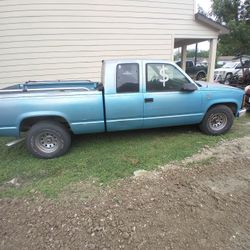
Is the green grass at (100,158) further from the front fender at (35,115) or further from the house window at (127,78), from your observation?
the house window at (127,78)

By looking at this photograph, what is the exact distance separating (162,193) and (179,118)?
220 cm

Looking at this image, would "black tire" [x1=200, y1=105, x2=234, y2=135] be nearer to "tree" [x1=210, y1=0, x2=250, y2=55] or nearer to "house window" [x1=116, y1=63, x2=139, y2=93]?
"house window" [x1=116, y1=63, x2=139, y2=93]

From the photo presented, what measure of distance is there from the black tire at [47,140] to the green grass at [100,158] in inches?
6.3

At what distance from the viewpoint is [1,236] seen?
9.30 ft

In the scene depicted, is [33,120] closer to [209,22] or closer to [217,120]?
[217,120]

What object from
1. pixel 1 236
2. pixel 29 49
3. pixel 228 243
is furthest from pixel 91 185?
pixel 29 49

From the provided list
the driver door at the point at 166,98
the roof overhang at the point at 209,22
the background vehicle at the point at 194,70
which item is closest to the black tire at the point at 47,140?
the driver door at the point at 166,98

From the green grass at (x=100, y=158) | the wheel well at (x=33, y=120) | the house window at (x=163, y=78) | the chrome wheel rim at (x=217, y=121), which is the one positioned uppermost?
the house window at (x=163, y=78)

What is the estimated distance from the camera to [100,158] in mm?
4695

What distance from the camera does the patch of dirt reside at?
2.71m

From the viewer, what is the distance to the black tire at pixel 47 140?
182 inches

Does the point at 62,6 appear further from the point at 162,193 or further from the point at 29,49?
the point at 162,193

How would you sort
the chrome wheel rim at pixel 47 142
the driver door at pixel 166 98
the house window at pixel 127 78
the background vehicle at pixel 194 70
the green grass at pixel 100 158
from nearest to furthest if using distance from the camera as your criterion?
the green grass at pixel 100 158 < the chrome wheel rim at pixel 47 142 < the house window at pixel 127 78 < the driver door at pixel 166 98 < the background vehicle at pixel 194 70

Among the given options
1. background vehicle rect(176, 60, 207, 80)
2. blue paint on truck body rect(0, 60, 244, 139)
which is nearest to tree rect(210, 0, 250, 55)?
background vehicle rect(176, 60, 207, 80)
